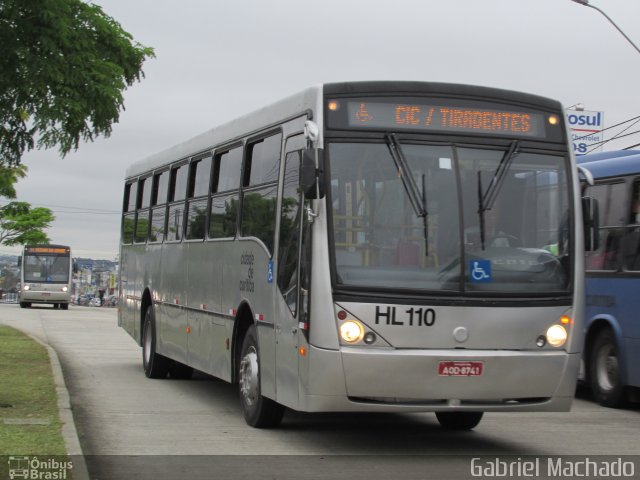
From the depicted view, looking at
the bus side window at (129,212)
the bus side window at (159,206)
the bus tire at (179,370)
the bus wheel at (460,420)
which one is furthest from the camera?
the bus side window at (129,212)

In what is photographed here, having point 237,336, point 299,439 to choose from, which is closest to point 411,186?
point 299,439

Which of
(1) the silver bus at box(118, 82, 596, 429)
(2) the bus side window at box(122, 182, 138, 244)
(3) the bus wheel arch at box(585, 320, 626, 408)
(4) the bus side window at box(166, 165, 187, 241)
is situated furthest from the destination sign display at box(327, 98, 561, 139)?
(2) the bus side window at box(122, 182, 138, 244)

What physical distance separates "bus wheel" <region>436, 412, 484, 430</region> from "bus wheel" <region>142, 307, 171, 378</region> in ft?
19.8

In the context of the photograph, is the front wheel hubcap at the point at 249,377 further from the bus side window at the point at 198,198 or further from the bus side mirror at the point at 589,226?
the bus side mirror at the point at 589,226

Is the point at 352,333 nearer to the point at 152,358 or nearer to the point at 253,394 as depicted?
the point at 253,394

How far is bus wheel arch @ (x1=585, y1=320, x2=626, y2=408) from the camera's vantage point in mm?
14445

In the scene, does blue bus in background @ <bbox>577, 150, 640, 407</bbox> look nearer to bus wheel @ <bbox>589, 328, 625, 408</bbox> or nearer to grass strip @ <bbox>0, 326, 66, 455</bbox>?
bus wheel @ <bbox>589, 328, 625, 408</bbox>

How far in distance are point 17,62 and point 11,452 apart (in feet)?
14.8

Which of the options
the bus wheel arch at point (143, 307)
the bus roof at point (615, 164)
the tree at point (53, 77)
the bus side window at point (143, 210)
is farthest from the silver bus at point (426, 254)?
the bus side window at point (143, 210)

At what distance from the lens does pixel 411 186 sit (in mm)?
9695

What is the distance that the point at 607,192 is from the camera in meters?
15.1

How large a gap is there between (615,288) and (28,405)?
7301 mm

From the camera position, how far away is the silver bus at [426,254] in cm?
947

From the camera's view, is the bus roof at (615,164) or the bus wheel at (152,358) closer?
the bus roof at (615,164)
